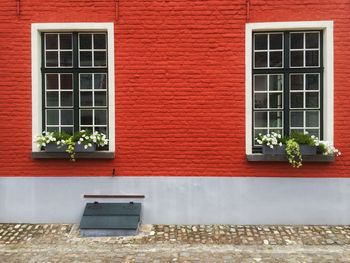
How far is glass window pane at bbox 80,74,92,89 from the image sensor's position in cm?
754

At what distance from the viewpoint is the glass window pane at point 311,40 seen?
7.38 metres

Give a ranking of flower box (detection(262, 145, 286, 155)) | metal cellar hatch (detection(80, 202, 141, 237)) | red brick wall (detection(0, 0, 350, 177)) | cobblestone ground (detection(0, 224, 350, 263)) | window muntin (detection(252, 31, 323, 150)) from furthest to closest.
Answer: window muntin (detection(252, 31, 323, 150)) → red brick wall (detection(0, 0, 350, 177)) → flower box (detection(262, 145, 286, 155)) → metal cellar hatch (detection(80, 202, 141, 237)) → cobblestone ground (detection(0, 224, 350, 263))

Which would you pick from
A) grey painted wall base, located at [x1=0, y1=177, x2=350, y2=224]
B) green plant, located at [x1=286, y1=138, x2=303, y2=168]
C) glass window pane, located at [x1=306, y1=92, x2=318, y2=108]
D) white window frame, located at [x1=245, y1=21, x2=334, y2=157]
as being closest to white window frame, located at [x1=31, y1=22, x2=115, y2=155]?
grey painted wall base, located at [x1=0, y1=177, x2=350, y2=224]

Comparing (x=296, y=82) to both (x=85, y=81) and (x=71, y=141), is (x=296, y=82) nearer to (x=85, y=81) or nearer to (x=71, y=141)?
(x=85, y=81)

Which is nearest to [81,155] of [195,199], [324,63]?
[195,199]

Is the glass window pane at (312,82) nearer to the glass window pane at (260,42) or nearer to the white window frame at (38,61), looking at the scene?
the glass window pane at (260,42)

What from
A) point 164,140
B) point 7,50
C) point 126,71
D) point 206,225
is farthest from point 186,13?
Result: point 206,225

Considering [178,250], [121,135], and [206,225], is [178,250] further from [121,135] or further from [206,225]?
[121,135]

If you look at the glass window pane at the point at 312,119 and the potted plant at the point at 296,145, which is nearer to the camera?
the potted plant at the point at 296,145

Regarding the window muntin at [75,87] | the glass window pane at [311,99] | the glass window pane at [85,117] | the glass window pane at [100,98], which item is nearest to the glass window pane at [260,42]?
the glass window pane at [311,99]

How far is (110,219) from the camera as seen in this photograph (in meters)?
6.98

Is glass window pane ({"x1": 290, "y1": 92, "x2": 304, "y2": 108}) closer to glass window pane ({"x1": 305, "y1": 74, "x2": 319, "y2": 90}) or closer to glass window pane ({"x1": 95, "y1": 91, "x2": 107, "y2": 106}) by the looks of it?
glass window pane ({"x1": 305, "y1": 74, "x2": 319, "y2": 90})

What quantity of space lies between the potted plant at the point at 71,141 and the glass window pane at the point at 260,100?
9.51ft

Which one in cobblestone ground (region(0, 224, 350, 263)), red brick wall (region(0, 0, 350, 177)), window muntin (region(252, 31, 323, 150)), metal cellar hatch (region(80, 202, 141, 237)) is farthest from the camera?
window muntin (region(252, 31, 323, 150))
